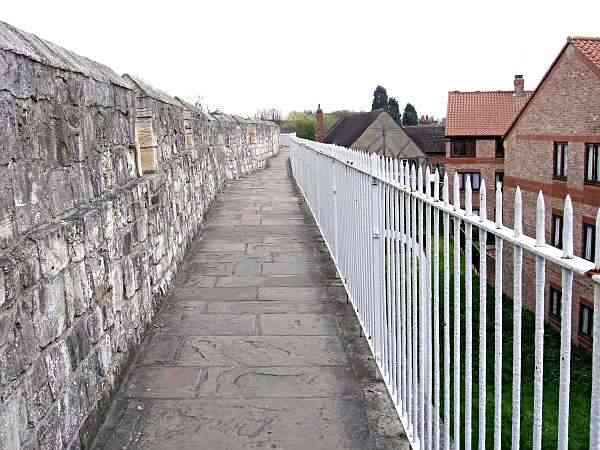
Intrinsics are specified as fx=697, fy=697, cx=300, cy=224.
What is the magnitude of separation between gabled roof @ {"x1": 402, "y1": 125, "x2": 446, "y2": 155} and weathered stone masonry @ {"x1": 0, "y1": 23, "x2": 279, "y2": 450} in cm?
4546

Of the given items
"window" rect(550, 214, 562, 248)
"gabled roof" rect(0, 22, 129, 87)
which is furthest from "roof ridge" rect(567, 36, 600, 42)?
"gabled roof" rect(0, 22, 129, 87)

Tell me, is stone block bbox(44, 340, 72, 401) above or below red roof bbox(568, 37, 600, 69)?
below

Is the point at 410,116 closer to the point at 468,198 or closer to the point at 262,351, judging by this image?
the point at 262,351

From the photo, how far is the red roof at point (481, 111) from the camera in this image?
4044cm

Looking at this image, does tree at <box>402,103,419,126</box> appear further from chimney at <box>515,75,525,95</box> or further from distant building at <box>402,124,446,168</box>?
chimney at <box>515,75,525,95</box>

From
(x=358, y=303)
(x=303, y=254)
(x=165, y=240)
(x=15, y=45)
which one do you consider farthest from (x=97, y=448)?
(x=303, y=254)

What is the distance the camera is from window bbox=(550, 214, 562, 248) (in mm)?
21261

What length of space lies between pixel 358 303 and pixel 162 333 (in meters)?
1.51

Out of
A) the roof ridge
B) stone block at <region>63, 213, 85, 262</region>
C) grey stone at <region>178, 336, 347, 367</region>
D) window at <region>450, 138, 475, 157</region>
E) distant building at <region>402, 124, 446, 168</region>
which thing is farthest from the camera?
A: distant building at <region>402, 124, 446, 168</region>

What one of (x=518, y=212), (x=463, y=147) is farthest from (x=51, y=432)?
(x=463, y=147)

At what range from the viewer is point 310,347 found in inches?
197

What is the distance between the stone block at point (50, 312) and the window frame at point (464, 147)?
39014mm

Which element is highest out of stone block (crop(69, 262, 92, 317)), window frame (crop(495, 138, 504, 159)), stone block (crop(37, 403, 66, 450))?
stone block (crop(69, 262, 92, 317))

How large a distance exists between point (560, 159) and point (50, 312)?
81.5 feet
